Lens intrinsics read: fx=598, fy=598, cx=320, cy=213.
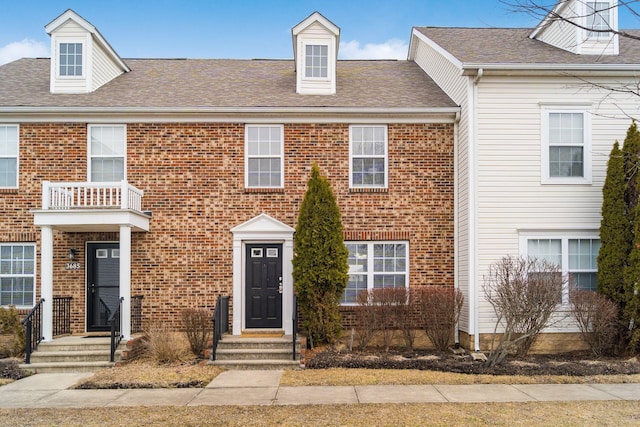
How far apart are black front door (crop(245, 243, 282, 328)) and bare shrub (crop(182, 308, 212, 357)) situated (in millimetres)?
1211

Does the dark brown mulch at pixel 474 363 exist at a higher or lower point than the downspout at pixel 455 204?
lower

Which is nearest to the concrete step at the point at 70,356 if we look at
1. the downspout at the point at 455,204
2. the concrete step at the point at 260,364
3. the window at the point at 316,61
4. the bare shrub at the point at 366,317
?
the concrete step at the point at 260,364

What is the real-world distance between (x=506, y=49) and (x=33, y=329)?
12.2 meters

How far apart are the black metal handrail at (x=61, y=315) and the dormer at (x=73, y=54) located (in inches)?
195

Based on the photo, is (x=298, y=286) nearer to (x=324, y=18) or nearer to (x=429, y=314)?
(x=429, y=314)

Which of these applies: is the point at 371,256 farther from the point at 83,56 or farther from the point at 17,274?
the point at 83,56

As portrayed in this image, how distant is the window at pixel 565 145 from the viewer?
41.4 feet

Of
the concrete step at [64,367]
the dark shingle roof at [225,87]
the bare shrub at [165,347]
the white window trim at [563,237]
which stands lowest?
the concrete step at [64,367]

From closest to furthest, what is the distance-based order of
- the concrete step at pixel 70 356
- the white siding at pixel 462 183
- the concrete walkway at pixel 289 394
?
the concrete walkway at pixel 289 394
the concrete step at pixel 70 356
the white siding at pixel 462 183

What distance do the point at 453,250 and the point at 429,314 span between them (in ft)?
5.55

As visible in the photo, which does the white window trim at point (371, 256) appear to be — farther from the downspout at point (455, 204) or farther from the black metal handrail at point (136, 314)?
the black metal handrail at point (136, 314)

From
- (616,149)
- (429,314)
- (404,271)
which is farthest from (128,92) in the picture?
(616,149)

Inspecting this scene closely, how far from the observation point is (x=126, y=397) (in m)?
9.07

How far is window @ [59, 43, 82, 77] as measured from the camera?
14.3 meters
